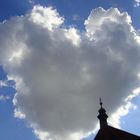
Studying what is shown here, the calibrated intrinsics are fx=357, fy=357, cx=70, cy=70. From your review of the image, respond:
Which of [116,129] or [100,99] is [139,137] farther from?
[100,99]

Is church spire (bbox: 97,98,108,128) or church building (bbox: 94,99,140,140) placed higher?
church spire (bbox: 97,98,108,128)

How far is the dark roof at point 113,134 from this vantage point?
47656mm

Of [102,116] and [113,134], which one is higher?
[102,116]

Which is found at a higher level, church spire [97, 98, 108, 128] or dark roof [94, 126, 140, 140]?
church spire [97, 98, 108, 128]

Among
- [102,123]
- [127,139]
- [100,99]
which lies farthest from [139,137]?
[100,99]

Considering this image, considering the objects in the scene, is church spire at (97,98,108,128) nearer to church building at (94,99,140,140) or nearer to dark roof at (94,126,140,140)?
church building at (94,99,140,140)

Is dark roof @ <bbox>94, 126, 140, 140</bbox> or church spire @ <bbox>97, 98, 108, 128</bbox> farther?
church spire @ <bbox>97, 98, 108, 128</bbox>

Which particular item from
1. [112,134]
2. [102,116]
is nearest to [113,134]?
[112,134]

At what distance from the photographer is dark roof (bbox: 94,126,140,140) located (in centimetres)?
4766

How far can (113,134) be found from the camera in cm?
4781

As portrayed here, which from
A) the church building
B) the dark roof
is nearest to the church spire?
the church building

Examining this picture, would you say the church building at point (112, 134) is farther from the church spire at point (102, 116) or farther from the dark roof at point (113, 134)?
the church spire at point (102, 116)

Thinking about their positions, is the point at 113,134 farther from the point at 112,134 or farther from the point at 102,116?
the point at 102,116

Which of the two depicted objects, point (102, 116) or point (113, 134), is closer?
point (113, 134)
